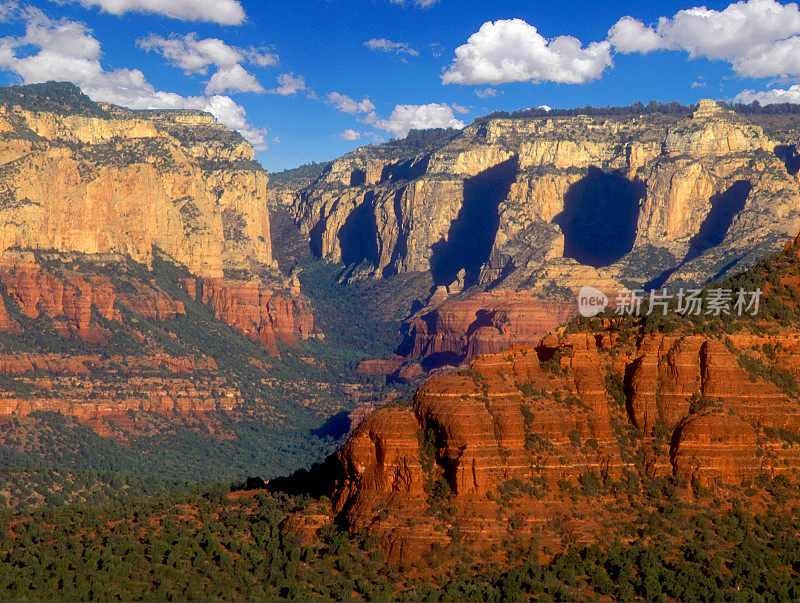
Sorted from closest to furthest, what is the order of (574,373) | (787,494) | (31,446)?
1. (787,494)
2. (574,373)
3. (31,446)

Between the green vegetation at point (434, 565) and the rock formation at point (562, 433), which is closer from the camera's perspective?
the green vegetation at point (434, 565)

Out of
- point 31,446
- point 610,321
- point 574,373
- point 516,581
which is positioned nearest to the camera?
point 516,581

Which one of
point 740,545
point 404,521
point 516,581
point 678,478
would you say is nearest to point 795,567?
point 740,545

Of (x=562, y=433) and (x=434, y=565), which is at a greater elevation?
(x=562, y=433)

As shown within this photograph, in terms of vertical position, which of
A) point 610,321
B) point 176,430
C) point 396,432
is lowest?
point 176,430

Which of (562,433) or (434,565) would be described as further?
(562,433)

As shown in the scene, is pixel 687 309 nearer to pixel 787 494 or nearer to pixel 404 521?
pixel 787 494

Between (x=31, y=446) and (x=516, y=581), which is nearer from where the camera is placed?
(x=516, y=581)

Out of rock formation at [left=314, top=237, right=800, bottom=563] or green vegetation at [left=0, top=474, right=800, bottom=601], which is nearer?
green vegetation at [left=0, top=474, right=800, bottom=601]

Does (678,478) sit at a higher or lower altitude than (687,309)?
lower

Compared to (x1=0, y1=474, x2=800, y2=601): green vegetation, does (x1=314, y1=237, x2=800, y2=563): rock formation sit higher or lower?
higher

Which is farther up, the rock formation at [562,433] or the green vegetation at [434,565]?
the rock formation at [562,433]
